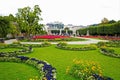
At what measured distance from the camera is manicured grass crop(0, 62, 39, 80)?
31.7ft

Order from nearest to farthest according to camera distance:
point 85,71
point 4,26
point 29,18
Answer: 1. point 85,71
2. point 4,26
3. point 29,18

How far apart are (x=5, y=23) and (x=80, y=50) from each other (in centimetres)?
2151

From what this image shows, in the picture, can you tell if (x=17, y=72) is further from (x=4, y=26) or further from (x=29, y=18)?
(x=29, y=18)

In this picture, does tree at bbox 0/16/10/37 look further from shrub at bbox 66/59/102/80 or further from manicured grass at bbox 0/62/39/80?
shrub at bbox 66/59/102/80

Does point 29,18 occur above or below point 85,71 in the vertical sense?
above

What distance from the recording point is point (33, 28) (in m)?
41.3

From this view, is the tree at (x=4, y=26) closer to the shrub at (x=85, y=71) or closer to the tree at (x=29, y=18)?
the tree at (x=29, y=18)

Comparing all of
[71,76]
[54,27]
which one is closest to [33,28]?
[71,76]

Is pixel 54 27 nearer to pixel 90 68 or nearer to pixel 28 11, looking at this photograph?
pixel 28 11

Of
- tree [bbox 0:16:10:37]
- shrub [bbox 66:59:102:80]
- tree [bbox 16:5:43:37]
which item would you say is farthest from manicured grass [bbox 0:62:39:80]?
tree [bbox 16:5:43:37]

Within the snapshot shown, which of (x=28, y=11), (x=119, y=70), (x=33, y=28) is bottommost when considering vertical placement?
A: (x=119, y=70)

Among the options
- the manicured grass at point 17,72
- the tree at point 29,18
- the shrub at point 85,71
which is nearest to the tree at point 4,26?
the tree at point 29,18

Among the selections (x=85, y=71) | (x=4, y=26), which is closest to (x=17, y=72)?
(x=85, y=71)

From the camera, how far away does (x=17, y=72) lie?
35.2 feet
